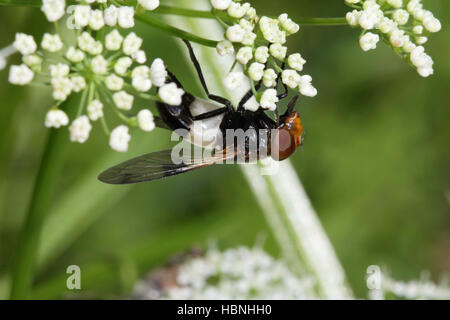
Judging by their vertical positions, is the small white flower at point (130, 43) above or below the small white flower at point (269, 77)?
above

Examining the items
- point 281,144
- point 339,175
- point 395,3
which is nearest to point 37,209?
point 281,144

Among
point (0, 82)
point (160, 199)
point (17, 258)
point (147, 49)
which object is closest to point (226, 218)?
point (160, 199)

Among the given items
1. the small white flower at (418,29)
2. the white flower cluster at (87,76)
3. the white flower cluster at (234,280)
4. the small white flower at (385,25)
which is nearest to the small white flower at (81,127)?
the white flower cluster at (87,76)

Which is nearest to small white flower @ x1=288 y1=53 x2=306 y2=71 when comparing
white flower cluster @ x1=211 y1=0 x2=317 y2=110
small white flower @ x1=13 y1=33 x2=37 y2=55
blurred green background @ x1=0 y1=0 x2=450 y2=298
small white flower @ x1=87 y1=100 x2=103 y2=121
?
white flower cluster @ x1=211 y1=0 x2=317 y2=110

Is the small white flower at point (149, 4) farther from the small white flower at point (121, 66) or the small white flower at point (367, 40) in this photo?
the small white flower at point (367, 40)

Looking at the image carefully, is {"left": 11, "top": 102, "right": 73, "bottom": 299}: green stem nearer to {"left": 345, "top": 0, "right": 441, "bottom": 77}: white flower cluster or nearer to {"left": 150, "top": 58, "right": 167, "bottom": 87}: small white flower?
{"left": 150, "top": 58, "right": 167, "bottom": 87}: small white flower

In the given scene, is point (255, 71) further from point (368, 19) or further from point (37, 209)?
point (37, 209)
